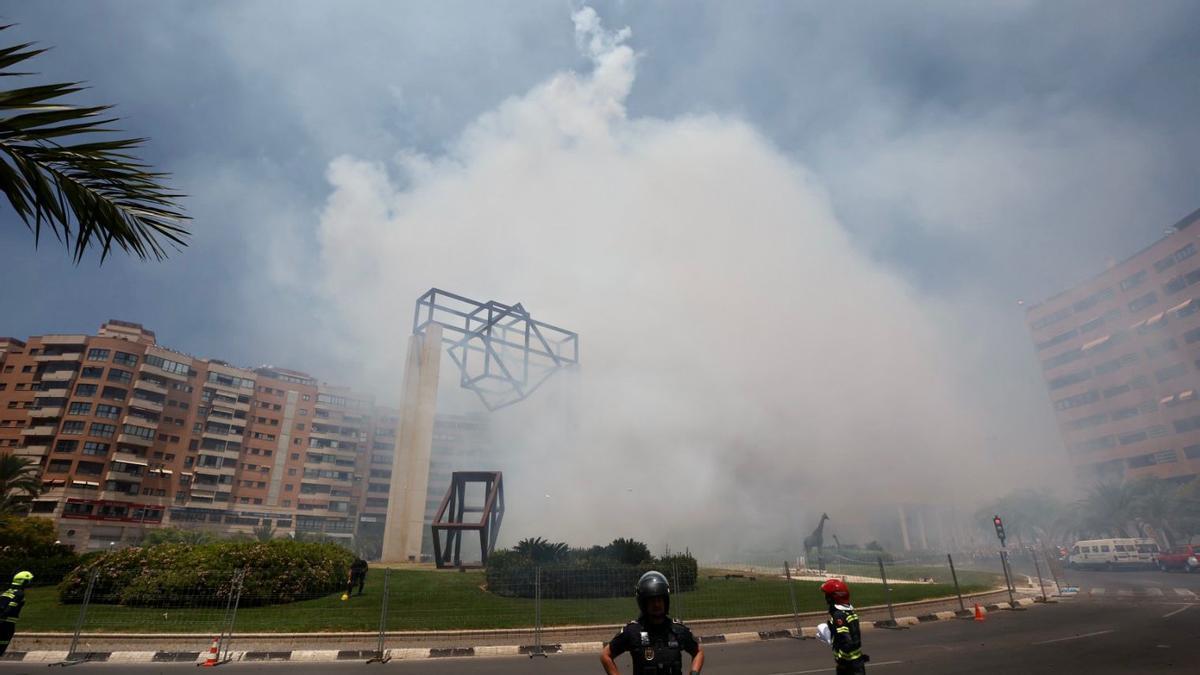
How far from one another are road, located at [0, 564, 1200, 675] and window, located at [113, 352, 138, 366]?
219 feet

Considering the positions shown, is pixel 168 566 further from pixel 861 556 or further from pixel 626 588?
pixel 861 556

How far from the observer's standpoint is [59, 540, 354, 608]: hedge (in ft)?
41.5

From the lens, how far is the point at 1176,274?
53.9 metres

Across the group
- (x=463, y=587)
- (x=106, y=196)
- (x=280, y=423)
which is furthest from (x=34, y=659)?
(x=280, y=423)

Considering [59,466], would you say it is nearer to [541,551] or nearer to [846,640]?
[541,551]

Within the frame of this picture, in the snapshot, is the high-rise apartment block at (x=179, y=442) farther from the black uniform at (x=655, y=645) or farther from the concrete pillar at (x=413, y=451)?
the black uniform at (x=655, y=645)

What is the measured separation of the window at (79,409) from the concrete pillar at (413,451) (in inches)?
1963

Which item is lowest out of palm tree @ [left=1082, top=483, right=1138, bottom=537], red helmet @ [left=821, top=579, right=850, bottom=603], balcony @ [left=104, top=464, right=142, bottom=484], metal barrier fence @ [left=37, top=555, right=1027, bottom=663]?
metal barrier fence @ [left=37, top=555, right=1027, bottom=663]

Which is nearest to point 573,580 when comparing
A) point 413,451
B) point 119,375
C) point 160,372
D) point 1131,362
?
point 413,451

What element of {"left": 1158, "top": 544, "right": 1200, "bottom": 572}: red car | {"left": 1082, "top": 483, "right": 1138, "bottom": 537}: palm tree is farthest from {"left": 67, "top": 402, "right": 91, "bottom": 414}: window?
{"left": 1082, "top": 483, "right": 1138, "bottom": 537}: palm tree

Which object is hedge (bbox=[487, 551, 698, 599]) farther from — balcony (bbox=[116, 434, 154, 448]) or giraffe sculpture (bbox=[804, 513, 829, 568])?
balcony (bbox=[116, 434, 154, 448])

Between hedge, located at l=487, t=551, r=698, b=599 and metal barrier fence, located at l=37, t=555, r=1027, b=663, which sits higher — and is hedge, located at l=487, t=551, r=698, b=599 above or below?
above

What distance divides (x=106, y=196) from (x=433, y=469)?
8305 cm

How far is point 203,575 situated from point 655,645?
1403 centimetres
